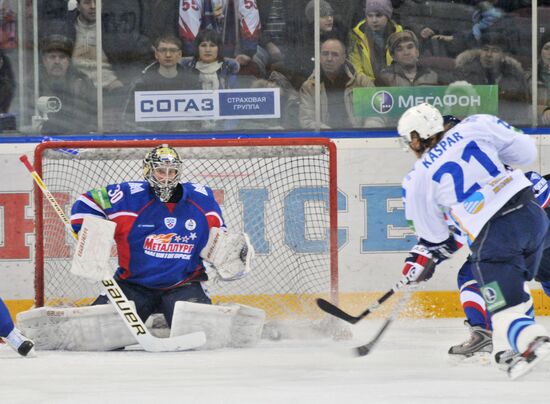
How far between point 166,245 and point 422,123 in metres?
1.31

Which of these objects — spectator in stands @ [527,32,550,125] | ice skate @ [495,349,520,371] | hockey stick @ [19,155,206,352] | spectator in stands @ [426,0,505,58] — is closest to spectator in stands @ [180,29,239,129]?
spectator in stands @ [426,0,505,58]

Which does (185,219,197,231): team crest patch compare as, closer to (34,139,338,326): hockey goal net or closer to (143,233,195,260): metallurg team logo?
(143,233,195,260): metallurg team logo

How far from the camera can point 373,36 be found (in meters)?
5.99

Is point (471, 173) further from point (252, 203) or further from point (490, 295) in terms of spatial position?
point (252, 203)

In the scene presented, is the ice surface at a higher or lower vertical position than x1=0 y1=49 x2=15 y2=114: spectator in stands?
lower

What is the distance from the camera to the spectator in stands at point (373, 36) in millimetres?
5984

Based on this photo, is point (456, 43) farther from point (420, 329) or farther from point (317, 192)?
point (420, 329)

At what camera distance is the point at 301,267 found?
5.64m

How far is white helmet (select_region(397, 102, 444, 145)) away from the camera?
4207mm

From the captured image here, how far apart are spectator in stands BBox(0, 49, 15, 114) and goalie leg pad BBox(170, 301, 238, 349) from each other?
1666mm

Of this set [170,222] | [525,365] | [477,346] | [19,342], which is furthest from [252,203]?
[525,365]

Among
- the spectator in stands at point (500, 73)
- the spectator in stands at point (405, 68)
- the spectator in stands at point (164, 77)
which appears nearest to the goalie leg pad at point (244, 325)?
the spectator in stands at point (164, 77)

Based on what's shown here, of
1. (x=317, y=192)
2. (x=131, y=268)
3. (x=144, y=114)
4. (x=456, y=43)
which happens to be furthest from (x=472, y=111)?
(x=131, y=268)

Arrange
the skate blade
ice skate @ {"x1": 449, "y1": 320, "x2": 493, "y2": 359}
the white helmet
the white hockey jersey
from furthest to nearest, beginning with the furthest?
ice skate @ {"x1": 449, "y1": 320, "x2": 493, "y2": 359}, the white helmet, the white hockey jersey, the skate blade
